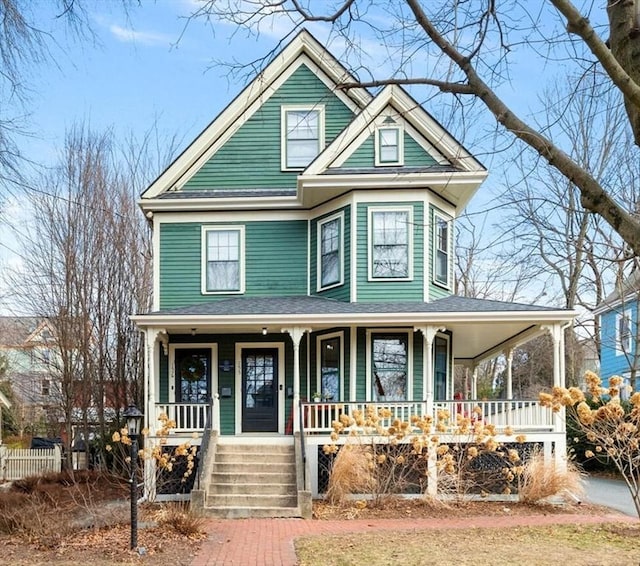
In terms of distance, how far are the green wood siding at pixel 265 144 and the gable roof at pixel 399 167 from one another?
138 cm

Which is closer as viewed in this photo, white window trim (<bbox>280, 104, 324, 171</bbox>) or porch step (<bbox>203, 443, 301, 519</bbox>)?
porch step (<bbox>203, 443, 301, 519</bbox>)

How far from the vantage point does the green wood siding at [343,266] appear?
1377cm

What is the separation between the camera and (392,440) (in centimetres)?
1146

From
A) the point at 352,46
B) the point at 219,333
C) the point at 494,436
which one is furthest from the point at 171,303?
the point at 352,46

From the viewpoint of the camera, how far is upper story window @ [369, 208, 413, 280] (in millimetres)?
13633

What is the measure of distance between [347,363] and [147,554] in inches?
260

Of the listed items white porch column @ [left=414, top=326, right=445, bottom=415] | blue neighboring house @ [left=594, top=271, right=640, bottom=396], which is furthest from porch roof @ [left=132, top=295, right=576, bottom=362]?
blue neighboring house @ [left=594, top=271, right=640, bottom=396]

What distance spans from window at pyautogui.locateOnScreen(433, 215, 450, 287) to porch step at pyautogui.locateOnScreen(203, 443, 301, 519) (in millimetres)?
5055

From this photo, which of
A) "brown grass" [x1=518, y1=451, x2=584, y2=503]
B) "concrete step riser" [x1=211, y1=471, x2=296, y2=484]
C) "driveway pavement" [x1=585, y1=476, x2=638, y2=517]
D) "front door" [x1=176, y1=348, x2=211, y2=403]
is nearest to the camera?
"brown grass" [x1=518, y1=451, x2=584, y2=503]

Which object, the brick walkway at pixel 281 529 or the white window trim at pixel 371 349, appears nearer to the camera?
the brick walkway at pixel 281 529

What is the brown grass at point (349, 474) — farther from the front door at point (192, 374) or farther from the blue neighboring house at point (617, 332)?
the blue neighboring house at point (617, 332)

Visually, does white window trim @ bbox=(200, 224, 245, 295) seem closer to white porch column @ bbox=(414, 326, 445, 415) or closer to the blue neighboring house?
white porch column @ bbox=(414, 326, 445, 415)

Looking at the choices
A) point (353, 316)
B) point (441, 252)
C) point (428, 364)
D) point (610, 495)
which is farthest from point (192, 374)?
point (610, 495)

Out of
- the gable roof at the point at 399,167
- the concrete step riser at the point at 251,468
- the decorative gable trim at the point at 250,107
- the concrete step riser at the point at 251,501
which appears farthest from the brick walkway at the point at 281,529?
the decorative gable trim at the point at 250,107
